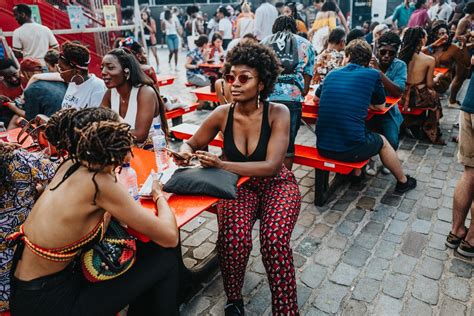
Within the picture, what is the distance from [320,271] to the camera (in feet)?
10.2

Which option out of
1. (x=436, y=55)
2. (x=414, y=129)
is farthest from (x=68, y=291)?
(x=436, y=55)

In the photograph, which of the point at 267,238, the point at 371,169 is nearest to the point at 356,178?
the point at 371,169

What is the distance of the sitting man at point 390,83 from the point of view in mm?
4531

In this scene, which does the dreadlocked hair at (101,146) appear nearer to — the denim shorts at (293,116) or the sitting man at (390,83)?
the denim shorts at (293,116)

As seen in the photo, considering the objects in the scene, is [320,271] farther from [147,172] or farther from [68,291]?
[68,291]

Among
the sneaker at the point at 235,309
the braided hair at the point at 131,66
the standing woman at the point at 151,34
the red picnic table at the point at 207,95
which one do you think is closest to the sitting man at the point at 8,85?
the braided hair at the point at 131,66

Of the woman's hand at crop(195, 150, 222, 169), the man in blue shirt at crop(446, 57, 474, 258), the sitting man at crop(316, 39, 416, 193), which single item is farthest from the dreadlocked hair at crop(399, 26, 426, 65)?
the woman's hand at crop(195, 150, 222, 169)

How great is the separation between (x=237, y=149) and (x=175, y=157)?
0.48m

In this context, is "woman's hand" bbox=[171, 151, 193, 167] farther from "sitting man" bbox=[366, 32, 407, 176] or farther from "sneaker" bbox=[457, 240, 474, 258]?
"sitting man" bbox=[366, 32, 407, 176]

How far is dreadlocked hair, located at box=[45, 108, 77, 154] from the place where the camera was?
6.46 feet

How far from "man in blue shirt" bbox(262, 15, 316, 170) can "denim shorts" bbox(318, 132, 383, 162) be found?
41 cm

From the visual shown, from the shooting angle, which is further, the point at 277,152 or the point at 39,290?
the point at 277,152

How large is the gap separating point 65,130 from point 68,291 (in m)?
0.85

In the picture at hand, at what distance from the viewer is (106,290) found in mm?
1933
